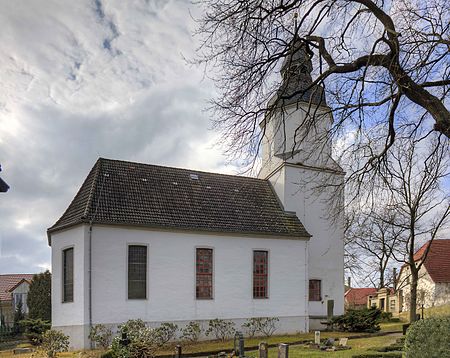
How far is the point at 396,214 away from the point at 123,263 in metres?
14.3

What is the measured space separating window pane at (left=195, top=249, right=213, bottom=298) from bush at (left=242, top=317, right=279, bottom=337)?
2.28 metres

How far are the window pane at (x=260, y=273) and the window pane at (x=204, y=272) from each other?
91.6 inches

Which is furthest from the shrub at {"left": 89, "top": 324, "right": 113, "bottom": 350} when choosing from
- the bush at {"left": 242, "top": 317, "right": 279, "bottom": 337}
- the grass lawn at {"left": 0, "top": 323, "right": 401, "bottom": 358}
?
the bush at {"left": 242, "top": 317, "right": 279, "bottom": 337}

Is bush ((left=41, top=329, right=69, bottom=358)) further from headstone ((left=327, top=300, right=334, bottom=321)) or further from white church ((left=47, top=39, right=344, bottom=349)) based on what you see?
headstone ((left=327, top=300, right=334, bottom=321))

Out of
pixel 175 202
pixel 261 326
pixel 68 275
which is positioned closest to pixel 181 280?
pixel 175 202

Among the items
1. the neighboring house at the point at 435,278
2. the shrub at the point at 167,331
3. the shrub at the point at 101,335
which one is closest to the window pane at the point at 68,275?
the shrub at the point at 101,335

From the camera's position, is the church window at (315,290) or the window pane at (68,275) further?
the church window at (315,290)

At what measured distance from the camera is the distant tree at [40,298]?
2927 cm

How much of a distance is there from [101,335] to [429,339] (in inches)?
525

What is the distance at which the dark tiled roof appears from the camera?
20.1m

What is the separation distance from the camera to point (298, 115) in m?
26.1

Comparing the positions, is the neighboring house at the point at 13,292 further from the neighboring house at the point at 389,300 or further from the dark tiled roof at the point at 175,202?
the neighboring house at the point at 389,300

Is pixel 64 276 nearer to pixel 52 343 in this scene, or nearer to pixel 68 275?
pixel 68 275

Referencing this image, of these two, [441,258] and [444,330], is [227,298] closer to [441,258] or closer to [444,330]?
[444,330]
